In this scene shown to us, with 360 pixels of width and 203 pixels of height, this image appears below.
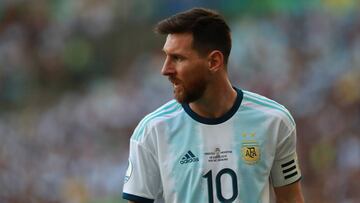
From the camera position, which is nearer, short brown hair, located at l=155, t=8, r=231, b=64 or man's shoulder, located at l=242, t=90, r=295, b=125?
short brown hair, located at l=155, t=8, r=231, b=64

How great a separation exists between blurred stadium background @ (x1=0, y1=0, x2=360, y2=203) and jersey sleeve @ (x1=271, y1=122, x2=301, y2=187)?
5.04 metres

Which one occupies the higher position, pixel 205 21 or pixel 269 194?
pixel 205 21

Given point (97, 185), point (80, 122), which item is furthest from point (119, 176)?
point (80, 122)

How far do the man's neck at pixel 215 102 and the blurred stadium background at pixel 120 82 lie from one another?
5.23 metres

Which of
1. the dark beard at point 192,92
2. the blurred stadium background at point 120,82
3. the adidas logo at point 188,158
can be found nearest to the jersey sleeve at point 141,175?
the adidas logo at point 188,158

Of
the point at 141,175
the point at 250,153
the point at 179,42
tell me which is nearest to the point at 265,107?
the point at 250,153

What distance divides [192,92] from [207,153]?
0.25 m

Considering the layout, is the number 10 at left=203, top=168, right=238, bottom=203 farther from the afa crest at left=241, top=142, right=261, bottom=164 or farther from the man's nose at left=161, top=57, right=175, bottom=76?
the man's nose at left=161, top=57, right=175, bottom=76

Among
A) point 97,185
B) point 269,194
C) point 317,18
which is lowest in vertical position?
point 97,185

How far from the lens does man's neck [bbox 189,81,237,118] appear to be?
12.2ft

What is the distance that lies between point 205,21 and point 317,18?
6.28m

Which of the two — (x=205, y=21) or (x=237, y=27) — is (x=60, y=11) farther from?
(x=205, y=21)

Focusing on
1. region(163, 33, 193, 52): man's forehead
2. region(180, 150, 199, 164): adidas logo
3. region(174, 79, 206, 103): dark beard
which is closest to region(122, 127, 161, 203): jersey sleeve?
region(180, 150, 199, 164): adidas logo

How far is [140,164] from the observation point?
3.71 m
